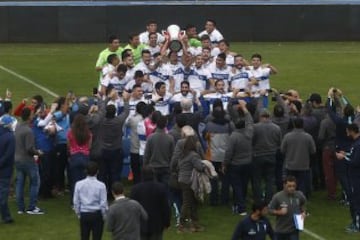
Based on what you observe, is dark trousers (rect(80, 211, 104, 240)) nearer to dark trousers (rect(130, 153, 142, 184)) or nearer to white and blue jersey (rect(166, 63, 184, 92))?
dark trousers (rect(130, 153, 142, 184))

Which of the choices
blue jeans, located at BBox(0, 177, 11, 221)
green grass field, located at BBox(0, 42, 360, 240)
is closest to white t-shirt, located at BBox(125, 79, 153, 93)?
green grass field, located at BBox(0, 42, 360, 240)

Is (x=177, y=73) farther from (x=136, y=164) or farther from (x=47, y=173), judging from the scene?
(x=47, y=173)

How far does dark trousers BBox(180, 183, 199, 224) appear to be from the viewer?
14383mm

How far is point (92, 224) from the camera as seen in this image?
12812mm

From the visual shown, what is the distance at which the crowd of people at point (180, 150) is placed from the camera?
1286cm

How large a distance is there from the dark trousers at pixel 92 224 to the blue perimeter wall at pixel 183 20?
22.9 m

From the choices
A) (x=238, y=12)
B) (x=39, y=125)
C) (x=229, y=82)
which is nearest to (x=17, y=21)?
(x=238, y=12)

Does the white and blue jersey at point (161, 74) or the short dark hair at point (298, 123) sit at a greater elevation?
the white and blue jersey at point (161, 74)

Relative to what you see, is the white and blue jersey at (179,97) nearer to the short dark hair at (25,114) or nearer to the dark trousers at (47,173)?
the dark trousers at (47,173)

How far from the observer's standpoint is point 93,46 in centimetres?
3519

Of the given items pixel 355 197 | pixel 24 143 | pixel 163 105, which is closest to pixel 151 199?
pixel 24 143

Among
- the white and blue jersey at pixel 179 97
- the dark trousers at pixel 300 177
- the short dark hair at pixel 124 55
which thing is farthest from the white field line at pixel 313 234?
the short dark hair at pixel 124 55

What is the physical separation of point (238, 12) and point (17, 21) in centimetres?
830

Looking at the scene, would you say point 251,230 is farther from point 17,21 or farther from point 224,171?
point 17,21
